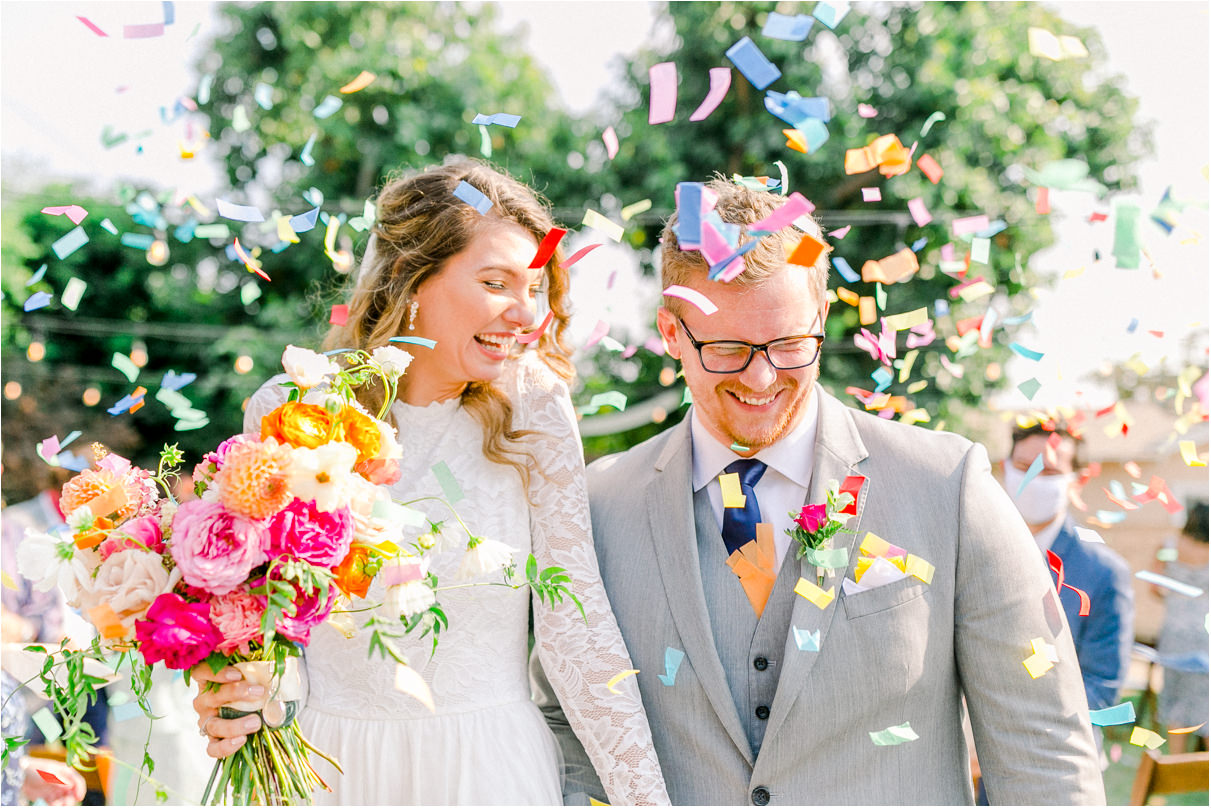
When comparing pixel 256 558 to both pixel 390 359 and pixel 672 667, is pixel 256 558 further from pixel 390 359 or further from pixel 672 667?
pixel 672 667

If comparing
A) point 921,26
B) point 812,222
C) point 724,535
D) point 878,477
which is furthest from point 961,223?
point 921,26

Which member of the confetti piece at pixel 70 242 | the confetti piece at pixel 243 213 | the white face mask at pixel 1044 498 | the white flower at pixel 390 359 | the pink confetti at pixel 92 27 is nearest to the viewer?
the white flower at pixel 390 359

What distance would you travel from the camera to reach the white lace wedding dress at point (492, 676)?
221 cm

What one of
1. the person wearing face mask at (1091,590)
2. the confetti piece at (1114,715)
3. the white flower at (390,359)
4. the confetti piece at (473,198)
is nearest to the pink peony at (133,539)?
the white flower at (390,359)

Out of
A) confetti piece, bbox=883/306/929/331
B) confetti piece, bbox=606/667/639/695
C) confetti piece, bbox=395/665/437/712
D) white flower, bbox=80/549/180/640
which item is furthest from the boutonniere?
white flower, bbox=80/549/180/640

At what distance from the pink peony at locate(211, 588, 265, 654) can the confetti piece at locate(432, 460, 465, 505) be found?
0.67 m

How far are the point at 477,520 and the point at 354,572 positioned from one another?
2.22ft

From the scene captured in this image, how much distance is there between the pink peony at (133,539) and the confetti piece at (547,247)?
1.09 m

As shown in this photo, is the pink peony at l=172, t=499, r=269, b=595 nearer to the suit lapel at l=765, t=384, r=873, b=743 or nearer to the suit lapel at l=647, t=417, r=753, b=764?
the suit lapel at l=647, t=417, r=753, b=764

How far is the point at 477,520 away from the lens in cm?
237

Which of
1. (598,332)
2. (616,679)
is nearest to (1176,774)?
(616,679)

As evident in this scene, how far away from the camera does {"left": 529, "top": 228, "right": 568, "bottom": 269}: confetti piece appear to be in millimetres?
2391

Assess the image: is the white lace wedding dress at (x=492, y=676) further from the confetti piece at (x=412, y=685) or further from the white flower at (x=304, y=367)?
the white flower at (x=304, y=367)

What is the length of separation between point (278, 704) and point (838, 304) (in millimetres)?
7602
